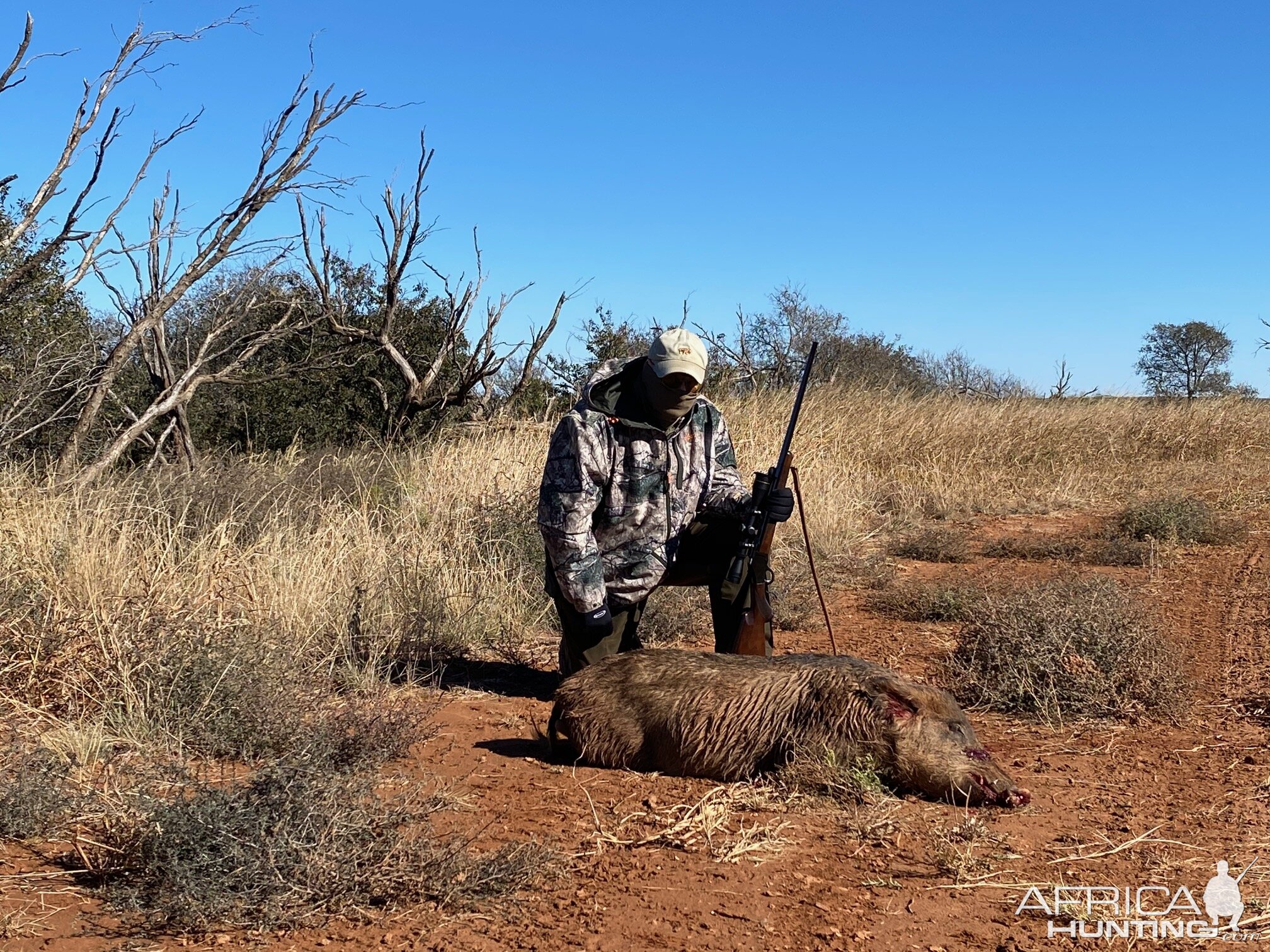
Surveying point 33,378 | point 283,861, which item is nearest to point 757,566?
point 283,861

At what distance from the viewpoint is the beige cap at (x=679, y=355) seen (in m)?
5.16

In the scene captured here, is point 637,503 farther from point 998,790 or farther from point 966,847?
point 966,847

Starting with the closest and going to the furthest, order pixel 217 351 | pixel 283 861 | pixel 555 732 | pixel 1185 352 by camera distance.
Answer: pixel 283 861, pixel 555 732, pixel 217 351, pixel 1185 352

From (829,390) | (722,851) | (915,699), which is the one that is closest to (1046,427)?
(829,390)

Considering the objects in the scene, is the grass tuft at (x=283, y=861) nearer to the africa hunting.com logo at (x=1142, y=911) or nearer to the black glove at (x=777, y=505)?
the africa hunting.com logo at (x=1142, y=911)

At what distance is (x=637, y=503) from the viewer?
18.0 ft

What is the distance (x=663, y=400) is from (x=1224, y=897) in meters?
3.08

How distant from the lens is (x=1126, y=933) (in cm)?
301

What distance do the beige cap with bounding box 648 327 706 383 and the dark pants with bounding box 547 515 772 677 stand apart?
0.93 m

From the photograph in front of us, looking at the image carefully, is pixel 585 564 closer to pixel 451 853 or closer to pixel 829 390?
pixel 451 853

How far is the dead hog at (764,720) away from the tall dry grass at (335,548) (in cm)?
150

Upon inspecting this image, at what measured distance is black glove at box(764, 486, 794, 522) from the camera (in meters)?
5.36

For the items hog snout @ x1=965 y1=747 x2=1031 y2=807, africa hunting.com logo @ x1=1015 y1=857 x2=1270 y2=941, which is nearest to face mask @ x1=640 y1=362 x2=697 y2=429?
hog snout @ x1=965 y1=747 x2=1031 y2=807

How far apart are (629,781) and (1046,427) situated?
12.0 metres
